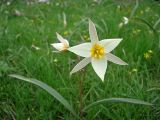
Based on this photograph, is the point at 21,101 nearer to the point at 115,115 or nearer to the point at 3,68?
the point at 3,68

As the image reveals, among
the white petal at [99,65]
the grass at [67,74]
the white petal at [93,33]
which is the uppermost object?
the white petal at [93,33]

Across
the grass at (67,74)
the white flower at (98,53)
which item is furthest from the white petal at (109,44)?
the grass at (67,74)

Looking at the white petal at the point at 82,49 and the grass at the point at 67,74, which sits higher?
the white petal at the point at 82,49

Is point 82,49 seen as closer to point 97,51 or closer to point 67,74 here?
point 97,51

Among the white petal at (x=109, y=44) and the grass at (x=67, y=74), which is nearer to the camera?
the white petal at (x=109, y=44)

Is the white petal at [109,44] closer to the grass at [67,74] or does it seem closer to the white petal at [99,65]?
the white petal at [99,65]

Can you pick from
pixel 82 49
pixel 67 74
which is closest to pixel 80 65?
pixel 82 49
